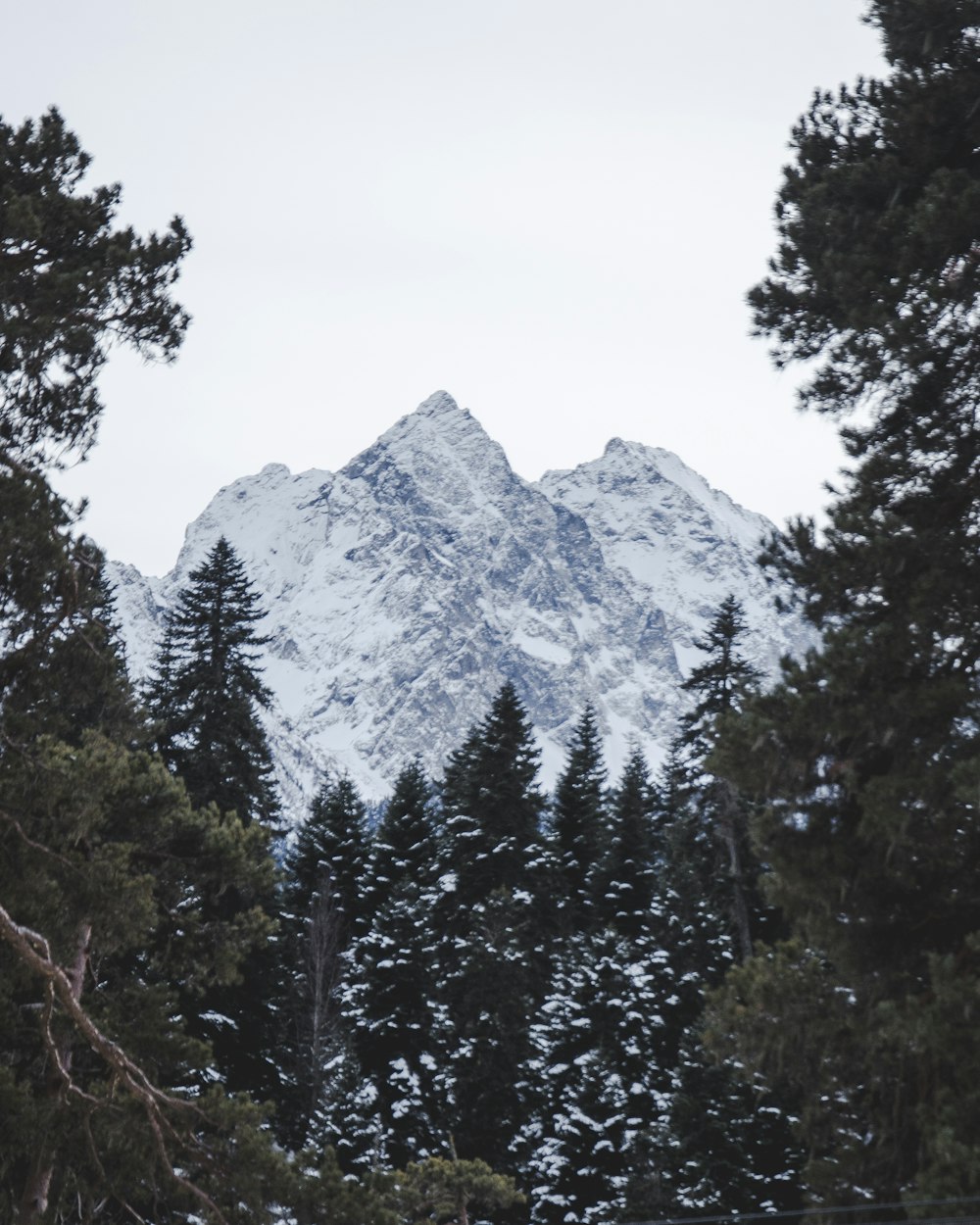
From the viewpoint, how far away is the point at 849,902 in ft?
27.4

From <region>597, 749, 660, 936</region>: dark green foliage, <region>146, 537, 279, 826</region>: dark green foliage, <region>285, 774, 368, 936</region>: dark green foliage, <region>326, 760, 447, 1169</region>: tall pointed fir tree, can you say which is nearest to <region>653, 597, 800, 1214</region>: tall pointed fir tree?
<region>597, 749, 660, 936</region>: dark green foliage

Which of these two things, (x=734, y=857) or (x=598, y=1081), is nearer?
(x=598, y=1081)

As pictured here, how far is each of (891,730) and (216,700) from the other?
61.2ft

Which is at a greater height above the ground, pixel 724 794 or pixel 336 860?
pixel 724 794

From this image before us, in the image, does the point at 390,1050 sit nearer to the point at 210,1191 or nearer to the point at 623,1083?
the point at 623,1083

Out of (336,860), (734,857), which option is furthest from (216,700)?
(336,860)

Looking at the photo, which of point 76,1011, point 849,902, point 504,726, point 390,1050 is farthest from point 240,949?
point 504,726

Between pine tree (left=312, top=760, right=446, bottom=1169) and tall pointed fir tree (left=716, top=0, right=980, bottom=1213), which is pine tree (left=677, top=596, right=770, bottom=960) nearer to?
pine tree (left=312, top=760, right=446, bottom=1169)

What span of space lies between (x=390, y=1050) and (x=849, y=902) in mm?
23372

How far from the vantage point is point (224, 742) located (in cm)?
2473

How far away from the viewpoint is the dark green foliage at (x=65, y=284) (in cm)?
895

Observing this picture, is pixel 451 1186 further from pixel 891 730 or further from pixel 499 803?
pixel 499 803

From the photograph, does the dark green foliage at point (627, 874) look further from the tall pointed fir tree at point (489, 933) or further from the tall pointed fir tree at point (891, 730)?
the tall pointed fir tree at point (891, 730)

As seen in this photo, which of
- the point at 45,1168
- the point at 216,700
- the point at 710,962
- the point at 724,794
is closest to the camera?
the point at 45,1168
